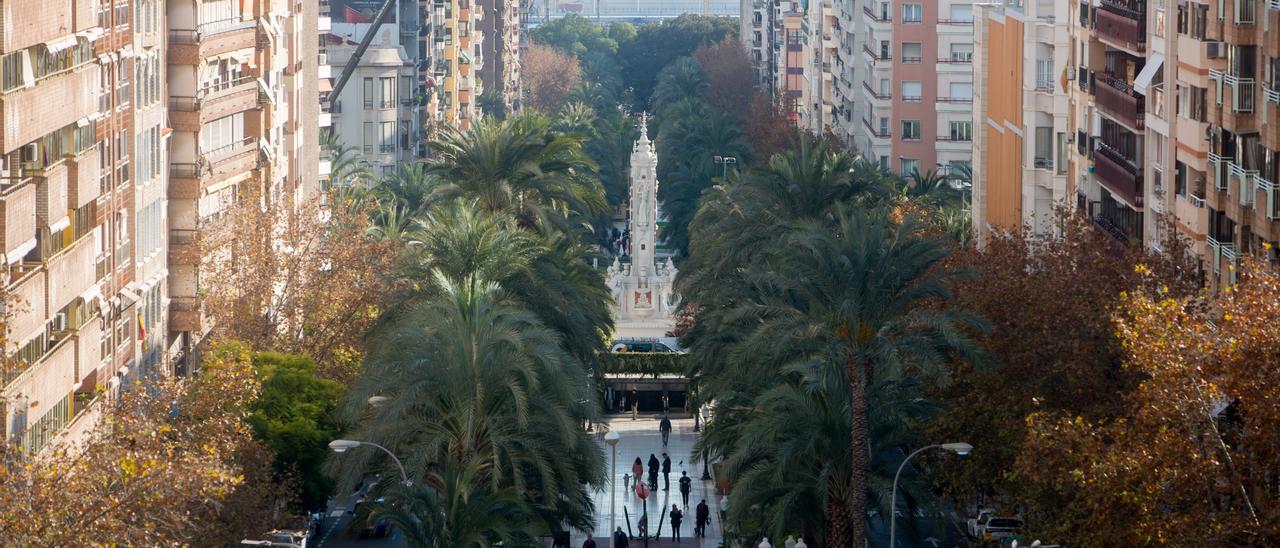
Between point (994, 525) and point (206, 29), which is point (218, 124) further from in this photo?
point (994, 525)

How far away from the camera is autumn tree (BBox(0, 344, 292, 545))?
35.5 metres

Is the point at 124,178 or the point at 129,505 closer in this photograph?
the point at 129,505

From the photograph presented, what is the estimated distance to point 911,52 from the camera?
12025 centimetres

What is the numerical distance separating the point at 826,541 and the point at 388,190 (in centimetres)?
4865

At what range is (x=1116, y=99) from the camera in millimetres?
67062

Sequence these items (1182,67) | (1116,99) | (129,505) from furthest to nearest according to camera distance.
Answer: (1116,99) → (1182,67) → (129,505)

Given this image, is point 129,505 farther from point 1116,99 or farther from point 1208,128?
point 1116,99

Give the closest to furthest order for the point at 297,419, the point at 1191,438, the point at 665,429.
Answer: the point at 1191,438 → the point at 297,419 → the point at 665,429

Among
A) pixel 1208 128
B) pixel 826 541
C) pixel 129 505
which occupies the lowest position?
pixel 826 541

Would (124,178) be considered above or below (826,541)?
above

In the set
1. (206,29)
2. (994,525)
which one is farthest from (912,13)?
(994,525)

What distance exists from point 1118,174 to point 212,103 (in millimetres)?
23913

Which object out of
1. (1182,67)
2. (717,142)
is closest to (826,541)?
(1182,67)

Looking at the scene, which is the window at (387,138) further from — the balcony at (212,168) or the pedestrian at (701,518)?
the pedestrian at (701,518)
